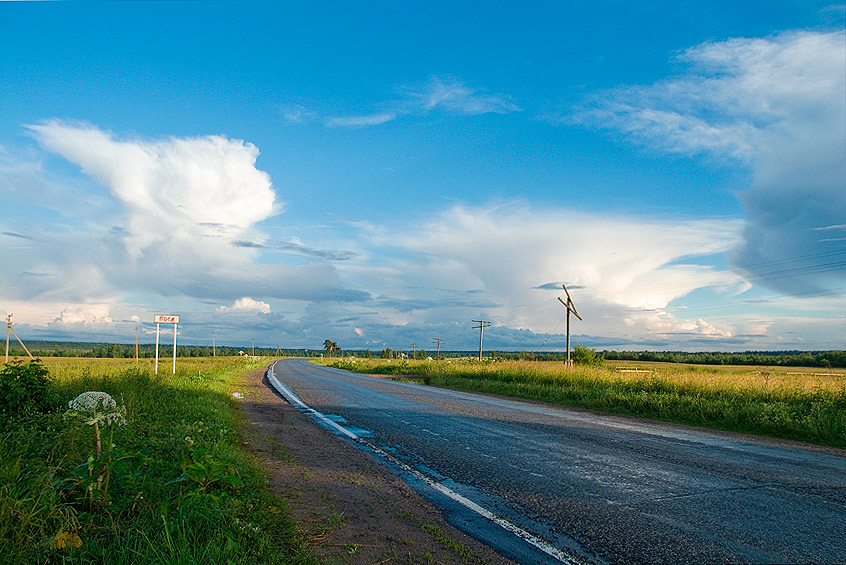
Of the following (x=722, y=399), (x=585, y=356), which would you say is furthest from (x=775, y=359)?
(x=722, y=399)

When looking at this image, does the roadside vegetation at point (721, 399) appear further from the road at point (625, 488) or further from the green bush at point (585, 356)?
the green bush at point (585, 356)

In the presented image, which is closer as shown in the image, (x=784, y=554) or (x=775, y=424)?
(x=784, y=554)

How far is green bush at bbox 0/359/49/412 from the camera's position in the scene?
7453 millimetres

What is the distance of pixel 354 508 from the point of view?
5.12 m

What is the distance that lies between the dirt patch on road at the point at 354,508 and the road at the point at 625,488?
0.92 feet

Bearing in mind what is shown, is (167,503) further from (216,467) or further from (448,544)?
(448,544)

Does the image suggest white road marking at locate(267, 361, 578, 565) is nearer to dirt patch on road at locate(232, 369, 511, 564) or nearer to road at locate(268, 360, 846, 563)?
road at locate(268, 360, 846, 563)

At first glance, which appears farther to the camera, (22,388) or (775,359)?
(775,359)

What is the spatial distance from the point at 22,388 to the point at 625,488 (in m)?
8.62

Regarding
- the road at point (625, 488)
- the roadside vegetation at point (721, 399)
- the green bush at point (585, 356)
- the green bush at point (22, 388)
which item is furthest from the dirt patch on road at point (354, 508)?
the green bush at point (585, 356)

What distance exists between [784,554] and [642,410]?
1051cm

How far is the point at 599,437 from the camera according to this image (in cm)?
914

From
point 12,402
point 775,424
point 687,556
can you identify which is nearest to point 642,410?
point 775,424

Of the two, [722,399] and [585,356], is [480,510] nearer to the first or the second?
[722,399]
